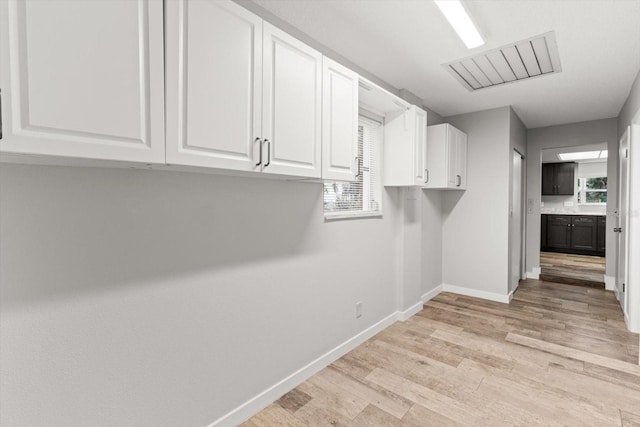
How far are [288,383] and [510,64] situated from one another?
3.24 m

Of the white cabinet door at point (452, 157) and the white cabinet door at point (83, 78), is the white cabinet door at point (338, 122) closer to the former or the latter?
the white cabinet door at point (83, 78)

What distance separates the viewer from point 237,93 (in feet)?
4.87

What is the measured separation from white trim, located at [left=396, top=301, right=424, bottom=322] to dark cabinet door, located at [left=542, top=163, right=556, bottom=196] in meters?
6.46

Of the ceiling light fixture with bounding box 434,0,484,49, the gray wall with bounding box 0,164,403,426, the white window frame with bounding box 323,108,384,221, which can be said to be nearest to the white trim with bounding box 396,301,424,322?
the white window frame with bounding box 323,108,384,221

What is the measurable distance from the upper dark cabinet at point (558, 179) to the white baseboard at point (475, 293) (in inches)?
216

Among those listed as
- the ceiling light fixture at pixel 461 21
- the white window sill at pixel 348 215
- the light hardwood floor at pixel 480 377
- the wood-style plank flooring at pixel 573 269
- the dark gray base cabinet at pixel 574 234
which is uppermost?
the ceiling light fixture at pixel 461 21

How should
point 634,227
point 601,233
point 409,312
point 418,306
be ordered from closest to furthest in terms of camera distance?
1. point 634,227
2. point 409,312
3. point 418,306
4. point 601,233

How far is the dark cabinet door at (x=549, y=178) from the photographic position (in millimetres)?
8102

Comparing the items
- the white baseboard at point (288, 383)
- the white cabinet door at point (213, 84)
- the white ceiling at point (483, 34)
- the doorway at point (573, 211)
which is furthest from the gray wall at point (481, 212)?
the white cabinet door at point (213, 84)

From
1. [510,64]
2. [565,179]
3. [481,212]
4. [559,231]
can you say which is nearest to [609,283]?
[481,212]

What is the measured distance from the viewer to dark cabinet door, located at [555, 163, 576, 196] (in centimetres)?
791

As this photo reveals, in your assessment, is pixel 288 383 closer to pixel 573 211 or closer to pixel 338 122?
pixel 338 122

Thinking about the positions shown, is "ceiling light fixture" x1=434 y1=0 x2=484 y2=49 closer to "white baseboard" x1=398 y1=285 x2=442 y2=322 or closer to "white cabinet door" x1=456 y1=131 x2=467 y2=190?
"white cabinet door" x1=456 y1=131 x2=467 y2=190

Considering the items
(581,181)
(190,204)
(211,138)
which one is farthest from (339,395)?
(581,181)
